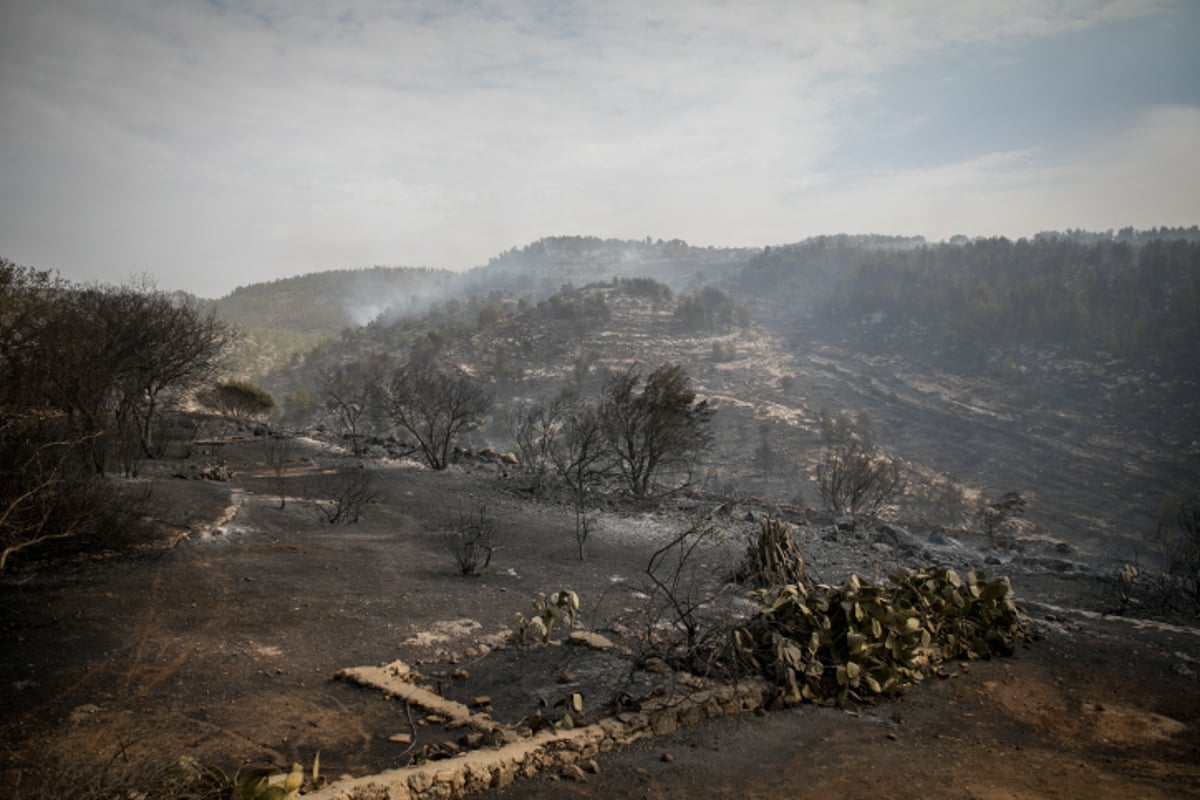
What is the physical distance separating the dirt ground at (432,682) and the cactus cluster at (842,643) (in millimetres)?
216

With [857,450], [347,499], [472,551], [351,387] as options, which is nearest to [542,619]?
[472,551]

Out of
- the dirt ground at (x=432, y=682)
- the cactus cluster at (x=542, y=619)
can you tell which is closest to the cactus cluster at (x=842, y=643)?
the dirt ground at (x=432, y=682)

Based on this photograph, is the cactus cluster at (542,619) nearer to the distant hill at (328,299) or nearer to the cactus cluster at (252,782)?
the cactus cluster at (252,782)

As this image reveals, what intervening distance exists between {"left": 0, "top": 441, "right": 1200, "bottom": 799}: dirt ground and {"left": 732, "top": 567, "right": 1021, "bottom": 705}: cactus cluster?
216 millimetres

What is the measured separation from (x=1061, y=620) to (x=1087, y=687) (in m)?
2.76

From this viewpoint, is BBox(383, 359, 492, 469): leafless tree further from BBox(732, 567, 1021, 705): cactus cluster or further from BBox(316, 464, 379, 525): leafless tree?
BBox(732, 567, 1021, 705): cactus cluster

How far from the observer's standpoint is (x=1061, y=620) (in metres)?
8.86

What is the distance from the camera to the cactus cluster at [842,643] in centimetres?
577

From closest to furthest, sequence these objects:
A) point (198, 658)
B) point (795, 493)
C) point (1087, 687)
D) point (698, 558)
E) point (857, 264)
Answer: point (198, 658)
point (1087, 687)
point (698, 558)
point (795, 493)
point (857, 264)

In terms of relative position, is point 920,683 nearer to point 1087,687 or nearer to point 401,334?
point 1087,687

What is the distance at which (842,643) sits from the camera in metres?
6.08

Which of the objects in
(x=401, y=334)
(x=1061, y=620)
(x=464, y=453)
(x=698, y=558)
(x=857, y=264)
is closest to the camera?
(x=1061, y=620)

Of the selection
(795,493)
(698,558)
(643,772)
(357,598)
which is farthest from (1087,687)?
(795,493)

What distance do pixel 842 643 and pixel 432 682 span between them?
3.74 m
